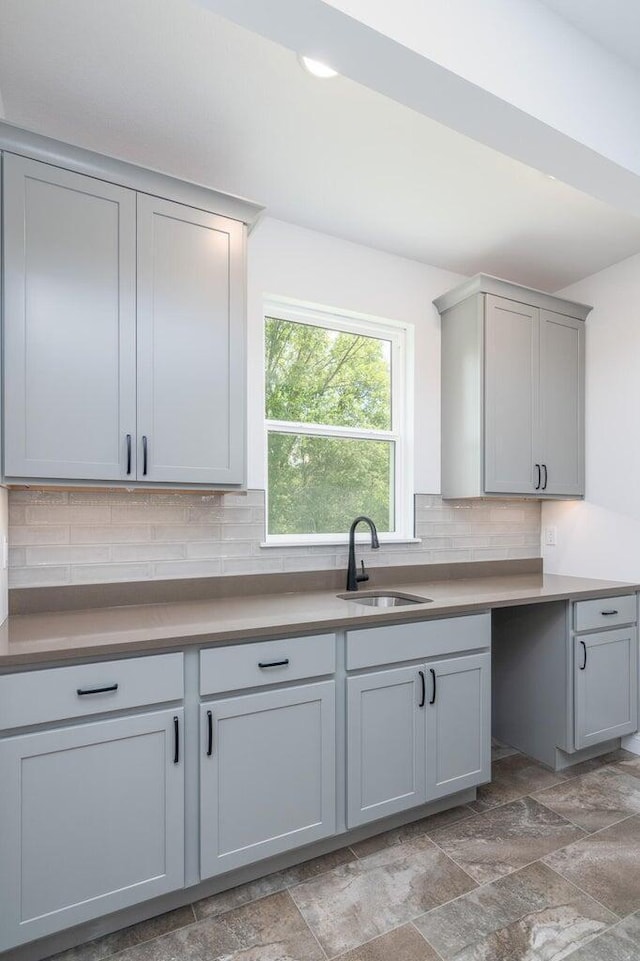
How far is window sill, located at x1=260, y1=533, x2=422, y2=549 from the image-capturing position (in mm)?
2588

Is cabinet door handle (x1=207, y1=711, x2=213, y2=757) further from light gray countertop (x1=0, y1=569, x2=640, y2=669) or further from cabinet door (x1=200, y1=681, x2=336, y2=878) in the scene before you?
light gray countertop (x1=0, y1=569, x2=640, y2=669)

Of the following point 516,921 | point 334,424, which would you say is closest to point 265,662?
point 516,921

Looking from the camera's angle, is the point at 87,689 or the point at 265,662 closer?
the point at 87,689

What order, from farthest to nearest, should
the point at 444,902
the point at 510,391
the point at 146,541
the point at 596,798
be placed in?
the point at 510,391 < the point at 596,798 < the point at 146,541 < the point at 444,902

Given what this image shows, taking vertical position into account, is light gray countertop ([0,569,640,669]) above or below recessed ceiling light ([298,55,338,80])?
below

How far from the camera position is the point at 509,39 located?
149 cm

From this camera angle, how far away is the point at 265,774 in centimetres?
179

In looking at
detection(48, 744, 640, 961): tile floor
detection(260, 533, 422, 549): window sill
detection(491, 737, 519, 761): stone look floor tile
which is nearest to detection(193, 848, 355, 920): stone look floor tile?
detection(48, 744, 640, 961): tile floor

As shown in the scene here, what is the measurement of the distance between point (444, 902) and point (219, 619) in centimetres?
118

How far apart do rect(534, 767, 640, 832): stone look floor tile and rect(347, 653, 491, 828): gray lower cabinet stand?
391 mm

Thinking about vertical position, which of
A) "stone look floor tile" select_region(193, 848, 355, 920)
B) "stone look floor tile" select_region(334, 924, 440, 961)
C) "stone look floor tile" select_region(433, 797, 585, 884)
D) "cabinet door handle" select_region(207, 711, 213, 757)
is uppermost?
"cabinet door handle" select_region(207, 711, 213, 757)

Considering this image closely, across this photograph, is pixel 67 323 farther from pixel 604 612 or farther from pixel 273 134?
pixel 604 612

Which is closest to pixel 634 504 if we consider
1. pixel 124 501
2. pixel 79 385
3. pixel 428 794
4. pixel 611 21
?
pixel 428 794

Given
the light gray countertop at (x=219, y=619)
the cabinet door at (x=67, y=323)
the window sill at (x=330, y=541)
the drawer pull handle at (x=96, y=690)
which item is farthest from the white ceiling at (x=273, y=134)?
the drawer pull handle at (x=96, y=690)
